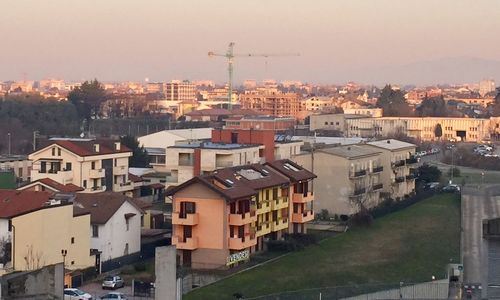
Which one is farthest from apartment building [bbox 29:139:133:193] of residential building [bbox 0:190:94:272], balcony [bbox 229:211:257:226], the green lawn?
the green lawn

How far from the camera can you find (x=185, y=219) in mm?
14992

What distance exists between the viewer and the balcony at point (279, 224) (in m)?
16.8

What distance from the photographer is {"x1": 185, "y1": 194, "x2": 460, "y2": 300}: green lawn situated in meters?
13.7

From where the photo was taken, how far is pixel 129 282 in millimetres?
13719

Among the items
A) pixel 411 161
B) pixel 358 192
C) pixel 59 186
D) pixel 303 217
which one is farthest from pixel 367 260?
pixel 411 161

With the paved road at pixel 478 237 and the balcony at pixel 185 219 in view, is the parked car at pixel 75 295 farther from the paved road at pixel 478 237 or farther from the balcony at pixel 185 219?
the paved road at pixel 478 237

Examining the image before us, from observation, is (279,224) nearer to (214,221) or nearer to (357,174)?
(214,221)

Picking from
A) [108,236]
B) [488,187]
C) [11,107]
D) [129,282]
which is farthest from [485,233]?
[11,107]

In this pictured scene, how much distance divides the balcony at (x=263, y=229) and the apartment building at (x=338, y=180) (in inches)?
147

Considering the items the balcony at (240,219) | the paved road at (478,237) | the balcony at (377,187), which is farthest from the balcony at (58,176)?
the paved road at (478,237)

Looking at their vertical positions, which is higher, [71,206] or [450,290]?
[71,206]

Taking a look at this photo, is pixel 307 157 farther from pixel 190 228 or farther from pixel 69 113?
pixel 69 113

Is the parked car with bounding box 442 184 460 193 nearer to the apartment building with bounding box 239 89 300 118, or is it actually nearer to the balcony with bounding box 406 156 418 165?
the balcony with bounding box 406 156 418 165

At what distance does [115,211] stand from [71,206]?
1114 mm
